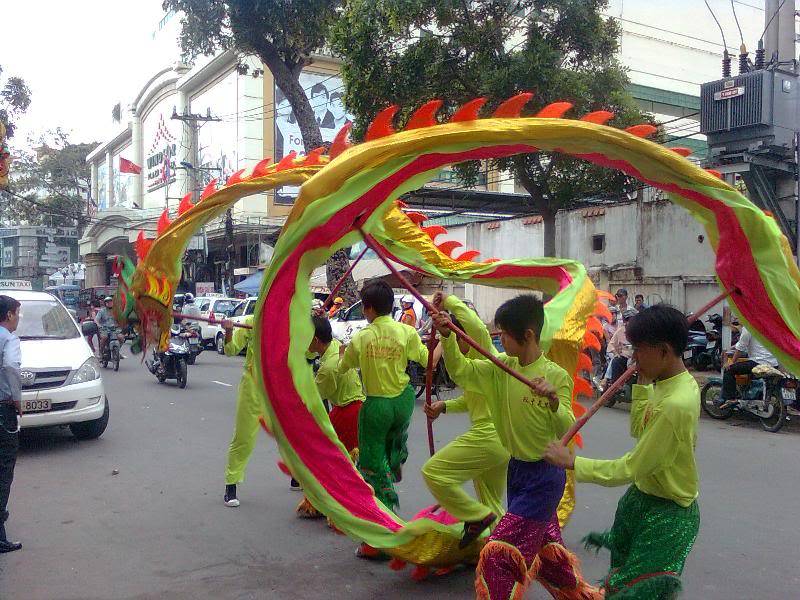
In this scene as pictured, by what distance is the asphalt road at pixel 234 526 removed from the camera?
4.23 metres

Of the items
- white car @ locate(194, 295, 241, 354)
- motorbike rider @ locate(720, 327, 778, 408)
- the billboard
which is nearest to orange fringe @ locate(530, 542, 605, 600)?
motorbike rider @ locate(720, 327, 778, 408)

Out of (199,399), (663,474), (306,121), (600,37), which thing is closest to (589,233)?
(600,37)

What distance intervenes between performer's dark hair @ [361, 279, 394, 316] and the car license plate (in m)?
4.43

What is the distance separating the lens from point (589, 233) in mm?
17797

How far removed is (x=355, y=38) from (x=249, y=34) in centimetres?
202

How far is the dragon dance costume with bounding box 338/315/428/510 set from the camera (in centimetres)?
476

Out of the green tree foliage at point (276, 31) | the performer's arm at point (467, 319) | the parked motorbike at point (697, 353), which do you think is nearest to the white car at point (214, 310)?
the green tree foliage at point (276, 31)

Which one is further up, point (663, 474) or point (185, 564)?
point (663, 474)

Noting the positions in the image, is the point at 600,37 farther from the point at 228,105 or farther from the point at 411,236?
the point at 228,105

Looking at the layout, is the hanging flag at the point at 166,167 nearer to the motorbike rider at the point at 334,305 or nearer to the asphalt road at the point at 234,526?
the asphalt road at the point at 234,526

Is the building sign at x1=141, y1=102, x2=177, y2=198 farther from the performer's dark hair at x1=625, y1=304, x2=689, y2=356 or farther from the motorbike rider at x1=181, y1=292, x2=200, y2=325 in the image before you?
the performer's dark hair at x1=625, y1=304, x2=689, y2=356

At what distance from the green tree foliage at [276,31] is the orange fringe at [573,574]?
33.7 feet

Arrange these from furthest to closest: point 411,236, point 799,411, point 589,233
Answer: point 589,233, point 799,411, point 411,236

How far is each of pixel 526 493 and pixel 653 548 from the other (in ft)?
2.13
